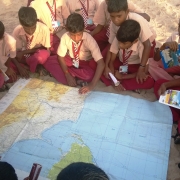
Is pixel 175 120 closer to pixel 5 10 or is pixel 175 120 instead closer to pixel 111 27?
pixel 111 27

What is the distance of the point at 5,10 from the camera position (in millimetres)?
4480

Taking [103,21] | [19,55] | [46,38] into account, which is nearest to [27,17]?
[46,38]

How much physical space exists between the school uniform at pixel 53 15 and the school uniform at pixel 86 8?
0.30ft

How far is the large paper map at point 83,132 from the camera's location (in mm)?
2029

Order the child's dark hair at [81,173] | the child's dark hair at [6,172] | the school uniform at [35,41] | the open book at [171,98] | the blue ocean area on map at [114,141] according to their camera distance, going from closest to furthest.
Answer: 1. the child's dark hair at [81,173]
2. the child's dark hair at [6,172]
3. the blue ocean area on map at [114,141]
4. the open book at [171,98]
5. the school uniform at [35,41]

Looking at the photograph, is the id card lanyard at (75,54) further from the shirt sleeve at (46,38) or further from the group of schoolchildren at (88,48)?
the shirt sleeve at (46,38)

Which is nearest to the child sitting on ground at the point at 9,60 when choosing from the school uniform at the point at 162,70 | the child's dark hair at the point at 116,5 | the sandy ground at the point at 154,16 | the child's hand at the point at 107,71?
the sandy ground at the point at 154,16

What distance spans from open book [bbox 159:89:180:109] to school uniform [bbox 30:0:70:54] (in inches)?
58.4

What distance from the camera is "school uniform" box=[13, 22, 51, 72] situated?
117 inches

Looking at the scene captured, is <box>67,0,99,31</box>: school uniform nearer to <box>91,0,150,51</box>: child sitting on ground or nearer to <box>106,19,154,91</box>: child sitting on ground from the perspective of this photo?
<box>91,0,150,51</box>: child sitting on ground

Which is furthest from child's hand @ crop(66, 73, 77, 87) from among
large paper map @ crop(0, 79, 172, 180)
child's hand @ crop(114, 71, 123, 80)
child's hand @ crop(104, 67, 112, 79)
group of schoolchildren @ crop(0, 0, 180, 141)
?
child's hand @ crop(114, 71, 123, 80)

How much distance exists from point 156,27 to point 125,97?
165 cm

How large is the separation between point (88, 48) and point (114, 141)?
110 centimetres

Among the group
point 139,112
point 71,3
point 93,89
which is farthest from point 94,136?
point 71,3
